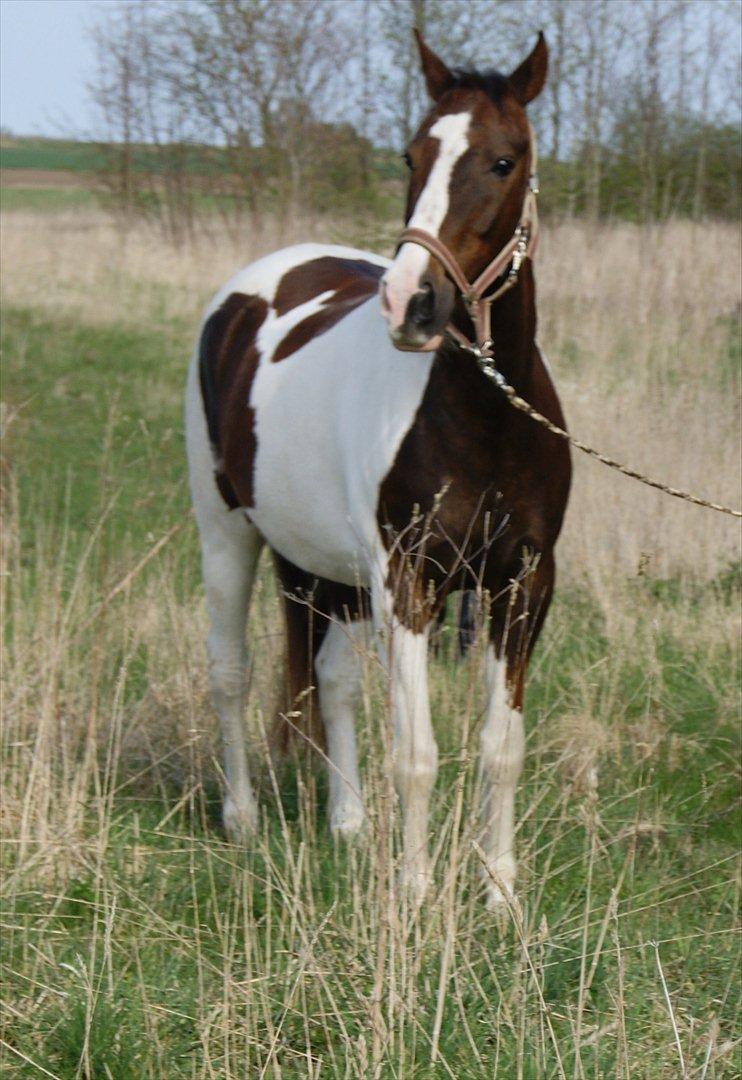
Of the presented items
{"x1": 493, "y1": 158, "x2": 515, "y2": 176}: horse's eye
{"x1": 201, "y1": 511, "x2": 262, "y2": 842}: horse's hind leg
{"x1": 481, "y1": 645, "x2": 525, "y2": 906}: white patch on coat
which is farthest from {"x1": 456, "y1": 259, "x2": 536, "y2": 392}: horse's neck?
{"x1": 201, "y1": 511, "x2": 262, "y2": 842}: horse's hind leg

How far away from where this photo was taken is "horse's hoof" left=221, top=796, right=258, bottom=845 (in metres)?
3.86

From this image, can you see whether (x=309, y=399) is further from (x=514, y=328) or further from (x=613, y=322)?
(x=613, y=322)

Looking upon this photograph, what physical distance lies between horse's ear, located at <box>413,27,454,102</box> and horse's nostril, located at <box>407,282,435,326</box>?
623mm

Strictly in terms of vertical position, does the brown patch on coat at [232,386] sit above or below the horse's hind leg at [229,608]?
above

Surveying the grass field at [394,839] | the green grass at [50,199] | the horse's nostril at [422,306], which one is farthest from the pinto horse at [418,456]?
the green grass at [50,199]

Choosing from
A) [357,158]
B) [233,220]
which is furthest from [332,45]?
[233,220]

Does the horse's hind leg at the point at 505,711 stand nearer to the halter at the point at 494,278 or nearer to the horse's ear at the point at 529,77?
the halter at the point at 494,278

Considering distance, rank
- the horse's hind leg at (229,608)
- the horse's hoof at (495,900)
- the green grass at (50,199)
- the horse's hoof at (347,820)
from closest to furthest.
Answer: the horse's hoof at (495,900) → the horse's hoof at (347,820) → the horse's hind leg at (229,608) → the green grass at (50,199)

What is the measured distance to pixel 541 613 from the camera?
353 centimetres

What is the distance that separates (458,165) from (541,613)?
3.82ft

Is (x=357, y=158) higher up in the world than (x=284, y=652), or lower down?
higher up

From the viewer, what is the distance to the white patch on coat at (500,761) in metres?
3.43

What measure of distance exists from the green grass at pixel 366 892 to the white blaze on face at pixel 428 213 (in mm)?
893

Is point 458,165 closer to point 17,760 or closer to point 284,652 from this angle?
point 284,652
